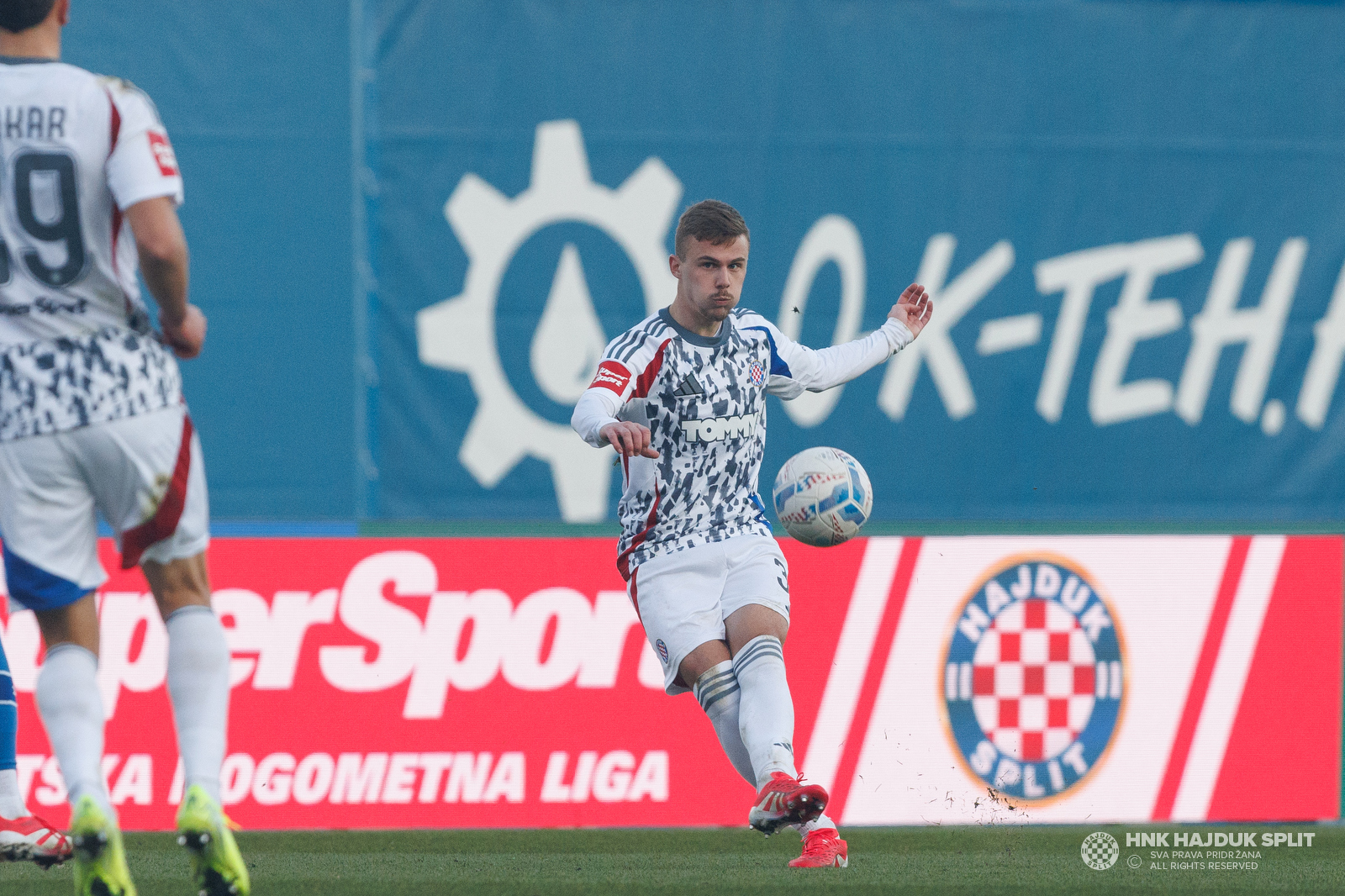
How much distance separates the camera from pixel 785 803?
4.57 m

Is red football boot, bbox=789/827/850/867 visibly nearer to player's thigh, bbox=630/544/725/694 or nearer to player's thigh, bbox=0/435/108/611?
player's thigh, bbox=630/544/725/694

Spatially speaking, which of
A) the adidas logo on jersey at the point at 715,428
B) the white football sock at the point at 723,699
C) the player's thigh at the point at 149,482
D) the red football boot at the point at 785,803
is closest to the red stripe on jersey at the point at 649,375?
the adidas logo on jersey at the point at 715,428

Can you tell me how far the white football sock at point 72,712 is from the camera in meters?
3.48

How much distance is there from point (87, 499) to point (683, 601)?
6.29 feet

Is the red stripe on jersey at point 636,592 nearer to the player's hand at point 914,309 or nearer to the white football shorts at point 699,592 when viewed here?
the white football shorts at point 699,592

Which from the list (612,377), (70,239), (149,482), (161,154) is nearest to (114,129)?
(161,154)

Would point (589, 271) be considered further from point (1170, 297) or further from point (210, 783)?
point (210, 783)

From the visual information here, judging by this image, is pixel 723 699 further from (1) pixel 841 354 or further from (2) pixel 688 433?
(1) pixel 841 354

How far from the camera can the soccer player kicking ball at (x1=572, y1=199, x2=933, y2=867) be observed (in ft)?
16.5

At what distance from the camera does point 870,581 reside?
6953 mm

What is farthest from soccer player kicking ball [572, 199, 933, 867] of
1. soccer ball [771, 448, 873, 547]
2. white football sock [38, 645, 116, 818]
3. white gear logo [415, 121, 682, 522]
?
white gear logo [415, 121, 682, 522]

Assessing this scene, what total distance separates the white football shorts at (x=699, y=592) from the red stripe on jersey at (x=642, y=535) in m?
0.07

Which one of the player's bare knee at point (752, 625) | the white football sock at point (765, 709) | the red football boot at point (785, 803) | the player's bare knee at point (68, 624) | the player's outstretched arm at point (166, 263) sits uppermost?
the player's outstretched arm at point (166, 263)

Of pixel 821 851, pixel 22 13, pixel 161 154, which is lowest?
pixel 821 851
